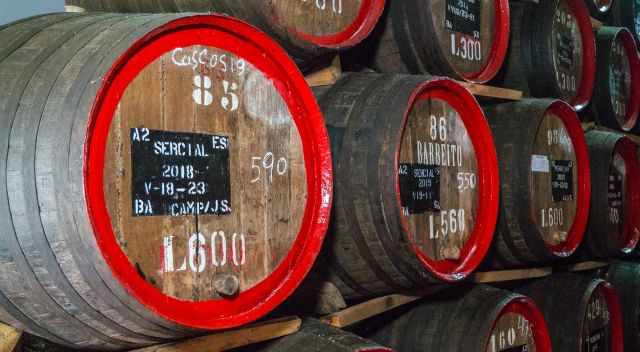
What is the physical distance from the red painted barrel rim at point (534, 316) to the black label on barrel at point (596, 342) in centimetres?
77

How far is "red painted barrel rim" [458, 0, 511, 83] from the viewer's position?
345 cm

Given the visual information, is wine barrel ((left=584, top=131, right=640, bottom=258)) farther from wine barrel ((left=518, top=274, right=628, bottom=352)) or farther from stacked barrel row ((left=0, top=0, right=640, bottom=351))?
stacked barrel row ((left=0, top=0, right=640, bottom=351))

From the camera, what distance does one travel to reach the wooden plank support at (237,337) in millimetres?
1856

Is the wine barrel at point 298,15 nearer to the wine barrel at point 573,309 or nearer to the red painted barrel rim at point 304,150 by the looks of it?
the red painted barrel rim at point 304,150

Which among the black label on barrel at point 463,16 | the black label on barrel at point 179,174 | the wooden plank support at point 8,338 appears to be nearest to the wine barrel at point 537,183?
the black label on barrel at point 463,16

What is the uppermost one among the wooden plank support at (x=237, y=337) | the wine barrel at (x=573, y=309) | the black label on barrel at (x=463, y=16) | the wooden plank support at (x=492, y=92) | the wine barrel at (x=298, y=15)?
the black label on barrel at (x=463, y=16)

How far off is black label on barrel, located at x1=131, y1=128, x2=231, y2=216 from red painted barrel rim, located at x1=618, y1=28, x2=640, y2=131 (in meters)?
4.28

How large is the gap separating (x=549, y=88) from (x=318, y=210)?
7.65ft

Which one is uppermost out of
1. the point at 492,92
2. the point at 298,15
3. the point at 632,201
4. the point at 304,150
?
the point at 298,15

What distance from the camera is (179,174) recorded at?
5.59 feet

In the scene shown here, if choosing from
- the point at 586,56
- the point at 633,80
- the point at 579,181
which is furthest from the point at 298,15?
the point at 633,80

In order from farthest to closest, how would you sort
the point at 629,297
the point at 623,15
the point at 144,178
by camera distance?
the point at 623,15 → the point at 629,297 → the point at 144,178

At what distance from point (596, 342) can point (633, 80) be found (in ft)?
7.16

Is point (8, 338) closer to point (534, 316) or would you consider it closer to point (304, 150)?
point (304, 150)
